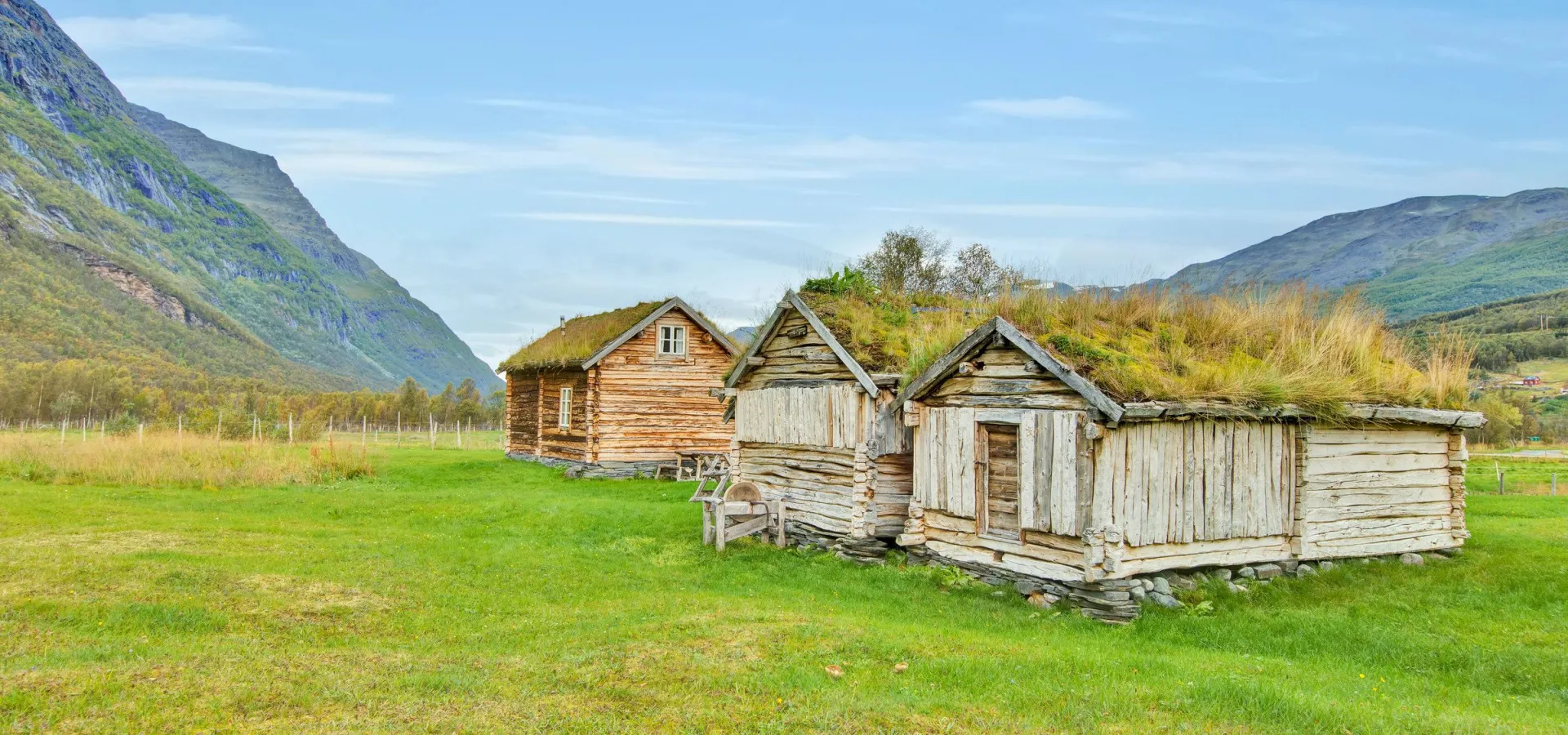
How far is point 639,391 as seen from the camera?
106ft

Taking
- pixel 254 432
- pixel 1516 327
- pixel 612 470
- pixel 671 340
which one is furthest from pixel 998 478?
pixel 1516 327

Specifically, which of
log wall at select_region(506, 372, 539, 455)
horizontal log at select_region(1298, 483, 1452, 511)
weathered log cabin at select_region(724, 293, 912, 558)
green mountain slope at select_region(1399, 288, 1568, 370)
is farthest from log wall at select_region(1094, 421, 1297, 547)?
green mountain slope at select_region(1399, 288, 1568, 370)

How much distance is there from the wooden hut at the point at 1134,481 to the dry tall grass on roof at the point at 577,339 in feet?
61.9

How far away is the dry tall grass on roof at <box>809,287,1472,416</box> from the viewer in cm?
1335

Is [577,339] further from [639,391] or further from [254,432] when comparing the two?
[254,432]

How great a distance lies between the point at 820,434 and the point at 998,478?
4.66 metres

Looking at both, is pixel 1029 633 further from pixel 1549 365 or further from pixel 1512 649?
pixel 1549 365

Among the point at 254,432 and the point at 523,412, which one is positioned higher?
the point at 523,412

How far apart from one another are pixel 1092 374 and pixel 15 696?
1211cm

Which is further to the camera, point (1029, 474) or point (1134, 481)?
point (1029, 474)

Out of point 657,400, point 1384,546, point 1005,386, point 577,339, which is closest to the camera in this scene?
point 1005,386

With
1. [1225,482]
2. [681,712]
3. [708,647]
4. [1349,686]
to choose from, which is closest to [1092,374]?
[1225,482]

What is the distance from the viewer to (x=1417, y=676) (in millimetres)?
10047

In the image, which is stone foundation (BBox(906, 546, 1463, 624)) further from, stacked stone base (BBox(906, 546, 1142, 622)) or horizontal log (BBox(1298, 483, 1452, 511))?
horizontal log (BBox(1298, 483, 1452, 511))
